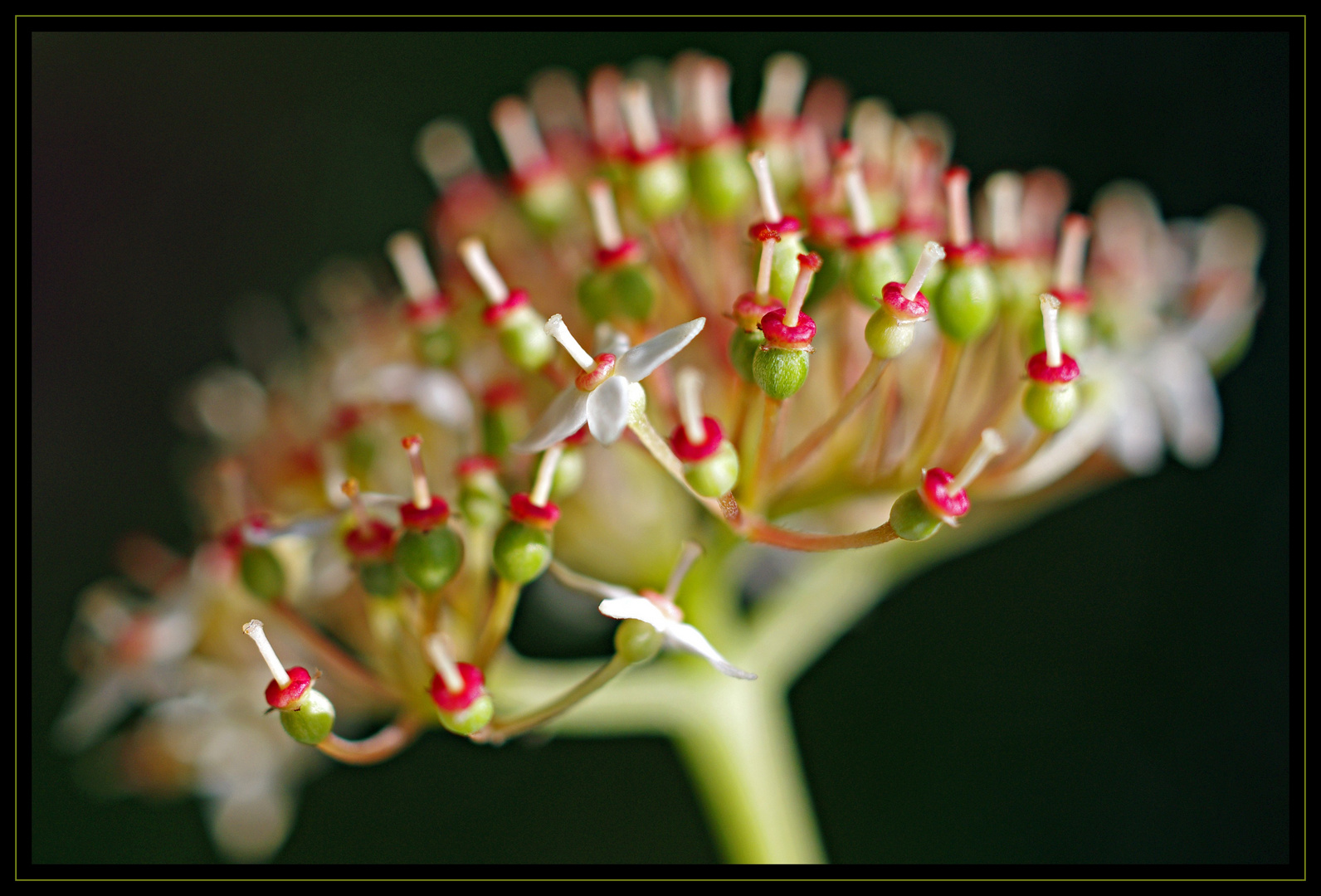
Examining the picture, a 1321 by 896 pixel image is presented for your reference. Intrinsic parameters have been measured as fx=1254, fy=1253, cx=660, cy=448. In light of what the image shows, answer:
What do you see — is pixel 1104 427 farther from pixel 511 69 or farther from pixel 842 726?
pixel 511 69

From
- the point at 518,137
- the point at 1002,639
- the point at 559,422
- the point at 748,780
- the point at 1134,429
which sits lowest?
the point at 1002,639

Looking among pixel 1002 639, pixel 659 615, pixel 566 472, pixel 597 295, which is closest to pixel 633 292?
pixel 597 295

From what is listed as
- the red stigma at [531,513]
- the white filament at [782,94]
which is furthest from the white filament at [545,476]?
the white filament at [782,94]

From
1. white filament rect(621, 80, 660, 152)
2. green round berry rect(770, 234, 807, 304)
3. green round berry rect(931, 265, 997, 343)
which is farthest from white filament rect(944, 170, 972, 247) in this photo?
white filament rect(621, 80, 660, 152)

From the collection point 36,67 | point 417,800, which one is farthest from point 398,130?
point 417,800

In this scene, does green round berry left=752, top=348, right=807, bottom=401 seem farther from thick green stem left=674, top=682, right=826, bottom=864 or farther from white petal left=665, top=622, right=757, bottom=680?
thick green stem left=674, top=682, right=826, bottom=864

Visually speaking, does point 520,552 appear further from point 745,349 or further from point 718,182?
point 718,182
